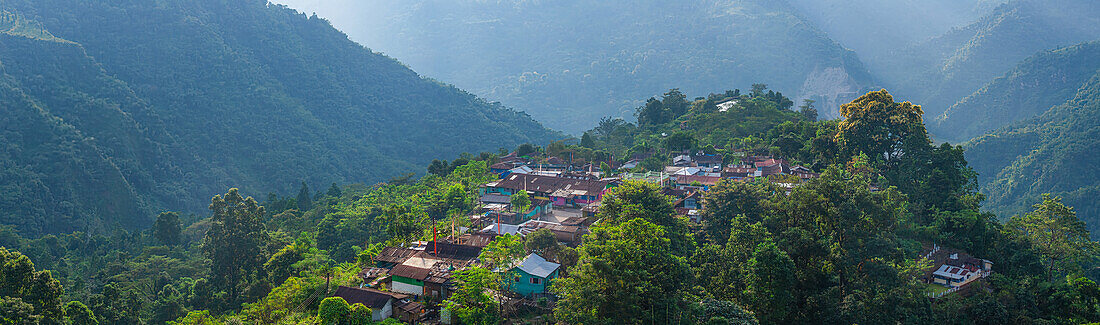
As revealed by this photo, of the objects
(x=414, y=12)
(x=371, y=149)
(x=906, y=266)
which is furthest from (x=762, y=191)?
(x=414, y=12)

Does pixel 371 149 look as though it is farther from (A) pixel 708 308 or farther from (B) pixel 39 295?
(A) pixel 708 308

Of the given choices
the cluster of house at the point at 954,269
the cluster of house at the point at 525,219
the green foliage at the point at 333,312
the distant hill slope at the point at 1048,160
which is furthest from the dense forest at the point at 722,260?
the distant hill slope at the point at 1048,160

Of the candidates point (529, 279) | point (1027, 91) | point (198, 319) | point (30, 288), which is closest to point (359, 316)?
point (529, 279)

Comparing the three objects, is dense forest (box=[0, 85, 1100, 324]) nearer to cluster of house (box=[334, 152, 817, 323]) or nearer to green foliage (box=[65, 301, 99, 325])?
green foliage (box=[65, 301, 99, 325])

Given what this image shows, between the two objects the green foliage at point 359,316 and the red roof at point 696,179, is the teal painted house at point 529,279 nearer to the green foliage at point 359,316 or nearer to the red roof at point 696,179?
the green foliage at point 359,316

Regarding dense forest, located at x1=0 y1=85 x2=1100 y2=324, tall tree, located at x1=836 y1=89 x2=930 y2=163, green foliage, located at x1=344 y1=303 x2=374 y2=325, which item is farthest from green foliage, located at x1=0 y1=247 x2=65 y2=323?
tall tree, located at x1=836 y1=89 x2=930 y2=163

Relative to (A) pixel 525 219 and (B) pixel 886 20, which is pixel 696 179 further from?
(B) pixel 886 20
